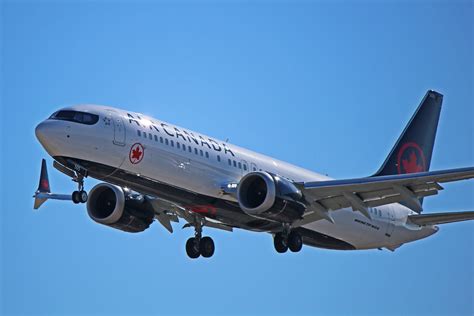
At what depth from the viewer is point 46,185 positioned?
47.9 meters

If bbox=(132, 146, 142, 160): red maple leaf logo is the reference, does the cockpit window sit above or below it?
above

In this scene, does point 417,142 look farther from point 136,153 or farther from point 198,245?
point 136,153

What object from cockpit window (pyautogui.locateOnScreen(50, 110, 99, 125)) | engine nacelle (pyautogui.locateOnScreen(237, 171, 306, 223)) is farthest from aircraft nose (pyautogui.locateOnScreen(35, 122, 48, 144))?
engine nacelle (pyautogui.locateOnScreen(237, 171, 306, 223))

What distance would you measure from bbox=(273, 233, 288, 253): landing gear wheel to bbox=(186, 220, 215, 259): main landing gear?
307 centimetres

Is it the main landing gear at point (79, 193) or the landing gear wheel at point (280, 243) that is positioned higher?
the landing gear wheel at point (280, 243)

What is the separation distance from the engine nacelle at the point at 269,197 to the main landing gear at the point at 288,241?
7.07 ft

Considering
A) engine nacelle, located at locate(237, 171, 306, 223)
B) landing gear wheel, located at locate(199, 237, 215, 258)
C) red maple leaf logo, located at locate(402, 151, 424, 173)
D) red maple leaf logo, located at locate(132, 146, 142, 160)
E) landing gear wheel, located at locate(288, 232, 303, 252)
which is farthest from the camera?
red maple leaf logo, located at locate(402, 151, 424, 173)

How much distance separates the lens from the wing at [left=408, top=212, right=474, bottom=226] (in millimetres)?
41831

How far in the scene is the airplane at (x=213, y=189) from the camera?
36.6m

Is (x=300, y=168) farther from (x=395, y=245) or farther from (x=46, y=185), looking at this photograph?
(x=46, y=185)

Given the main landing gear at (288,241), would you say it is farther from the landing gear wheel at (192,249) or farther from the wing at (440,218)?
the wing at (440,218)

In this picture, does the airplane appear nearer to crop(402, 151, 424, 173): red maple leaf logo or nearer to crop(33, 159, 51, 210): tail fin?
crop(33, 159, 51, 210): tail fin

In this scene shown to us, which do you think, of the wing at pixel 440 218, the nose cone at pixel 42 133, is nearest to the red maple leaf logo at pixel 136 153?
the nose cone at pixel 42 133

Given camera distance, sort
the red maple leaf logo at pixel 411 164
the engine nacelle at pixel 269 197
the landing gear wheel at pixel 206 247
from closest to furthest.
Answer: the engine nacelle at pixel 269 197 → the landing gear wheel at pixel 206 247 → the red maple leaf logo at pixel 411 164
